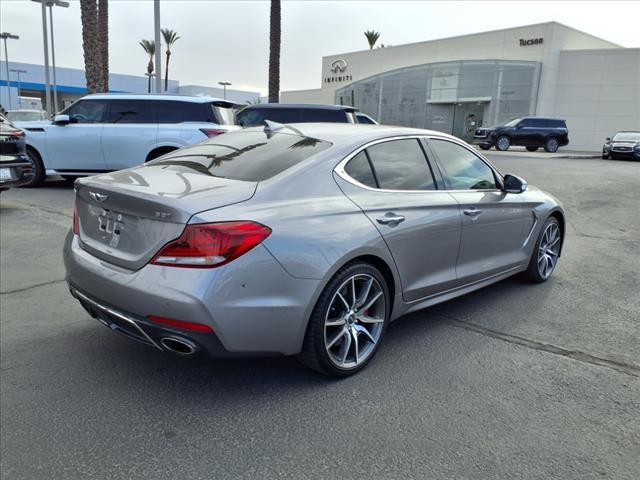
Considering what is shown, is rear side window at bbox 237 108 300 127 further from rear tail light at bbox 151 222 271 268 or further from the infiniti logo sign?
the infiniti logo sign

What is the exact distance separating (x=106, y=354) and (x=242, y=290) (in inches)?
59.0

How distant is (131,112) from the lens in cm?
1037

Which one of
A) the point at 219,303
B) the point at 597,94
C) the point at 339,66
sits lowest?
the point at 219,303

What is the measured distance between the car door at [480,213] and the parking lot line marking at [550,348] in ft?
1.21

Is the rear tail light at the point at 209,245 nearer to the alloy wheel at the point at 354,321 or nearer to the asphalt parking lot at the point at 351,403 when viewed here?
the alloy wheel at the point at 354,321

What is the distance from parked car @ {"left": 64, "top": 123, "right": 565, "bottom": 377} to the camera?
8.58ft

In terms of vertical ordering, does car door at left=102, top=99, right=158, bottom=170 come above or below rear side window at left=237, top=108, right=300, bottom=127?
below

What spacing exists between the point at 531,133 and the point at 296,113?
796 inches

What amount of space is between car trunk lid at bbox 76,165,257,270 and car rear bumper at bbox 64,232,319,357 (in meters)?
0.14

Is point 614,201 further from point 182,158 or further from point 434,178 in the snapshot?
point 182,158

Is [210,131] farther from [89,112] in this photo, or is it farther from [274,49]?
[274,49]

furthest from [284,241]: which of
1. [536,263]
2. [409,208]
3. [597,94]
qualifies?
[597,94]

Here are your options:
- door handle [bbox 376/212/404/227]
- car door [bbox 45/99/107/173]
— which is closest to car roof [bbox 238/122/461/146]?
door handle [bbox 376/212/404/227]

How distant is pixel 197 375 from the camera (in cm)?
327
